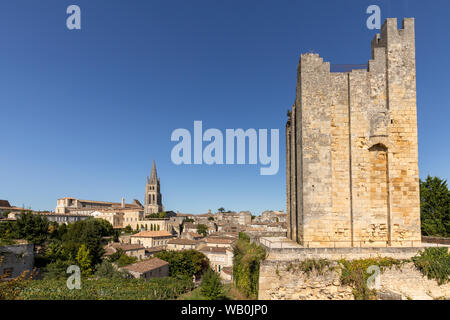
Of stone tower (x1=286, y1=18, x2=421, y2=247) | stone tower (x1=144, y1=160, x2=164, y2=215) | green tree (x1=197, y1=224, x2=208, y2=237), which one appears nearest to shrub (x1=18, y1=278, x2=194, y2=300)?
stone tower (x1=286, y1=18, x2=421, y2=247)

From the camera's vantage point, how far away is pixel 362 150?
38.7 ft

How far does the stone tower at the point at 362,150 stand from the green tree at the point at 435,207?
1604cm

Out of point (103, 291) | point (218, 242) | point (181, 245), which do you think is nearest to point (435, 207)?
point (103, 291)

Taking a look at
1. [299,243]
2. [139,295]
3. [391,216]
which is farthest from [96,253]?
[391,216]

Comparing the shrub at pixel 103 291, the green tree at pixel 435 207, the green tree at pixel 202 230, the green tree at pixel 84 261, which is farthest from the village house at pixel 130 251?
the green tree at pixel 435 207

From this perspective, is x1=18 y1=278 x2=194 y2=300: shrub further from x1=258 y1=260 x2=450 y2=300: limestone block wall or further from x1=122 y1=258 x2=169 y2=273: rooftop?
x1=258 y1=260 x2=450 y2=300: limestone block wall

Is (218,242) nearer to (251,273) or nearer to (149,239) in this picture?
(149,239)

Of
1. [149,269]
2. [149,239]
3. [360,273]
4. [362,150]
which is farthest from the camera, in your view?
[149,239]

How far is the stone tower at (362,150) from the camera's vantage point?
11.4 metres

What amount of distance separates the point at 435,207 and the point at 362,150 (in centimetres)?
1986

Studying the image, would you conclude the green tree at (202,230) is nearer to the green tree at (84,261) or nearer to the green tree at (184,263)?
the green tree at (184,263)

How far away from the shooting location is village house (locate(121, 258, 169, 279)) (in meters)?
38.5

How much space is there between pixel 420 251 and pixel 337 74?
7.89 meters
